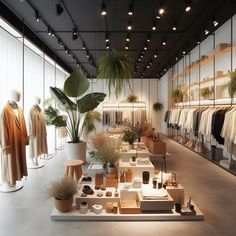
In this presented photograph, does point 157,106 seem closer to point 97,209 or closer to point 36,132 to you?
point 36,132

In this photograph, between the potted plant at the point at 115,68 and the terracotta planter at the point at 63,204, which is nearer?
the terracotta planter at the point at 63,204

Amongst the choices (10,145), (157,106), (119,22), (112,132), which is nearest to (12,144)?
(10,145)

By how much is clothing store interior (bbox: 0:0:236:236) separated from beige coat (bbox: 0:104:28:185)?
0.02 metres

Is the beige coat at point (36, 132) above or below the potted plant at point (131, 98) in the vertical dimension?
below

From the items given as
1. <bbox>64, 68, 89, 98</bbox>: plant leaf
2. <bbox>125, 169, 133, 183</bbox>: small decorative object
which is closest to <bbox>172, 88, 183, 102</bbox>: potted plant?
<bbox>64, 68, 89, 98</bbox>: plant leaf

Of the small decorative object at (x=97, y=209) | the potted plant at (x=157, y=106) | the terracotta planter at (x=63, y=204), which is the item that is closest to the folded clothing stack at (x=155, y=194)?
the small decorative object at (x=97, y=209)

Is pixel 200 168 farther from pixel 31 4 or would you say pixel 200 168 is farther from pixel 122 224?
pixel 31 4

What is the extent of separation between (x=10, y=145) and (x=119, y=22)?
3.98m

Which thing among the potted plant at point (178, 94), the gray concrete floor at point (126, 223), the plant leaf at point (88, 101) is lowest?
the gray concrete floor at point (126, 223)

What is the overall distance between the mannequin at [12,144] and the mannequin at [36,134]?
1205mm

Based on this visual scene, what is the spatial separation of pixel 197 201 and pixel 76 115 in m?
3.97

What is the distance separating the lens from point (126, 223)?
316 centimetres

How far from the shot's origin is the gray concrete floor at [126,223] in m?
2.97

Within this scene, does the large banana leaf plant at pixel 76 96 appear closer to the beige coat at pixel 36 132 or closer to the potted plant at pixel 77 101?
the potted plant at pixel 77 101
